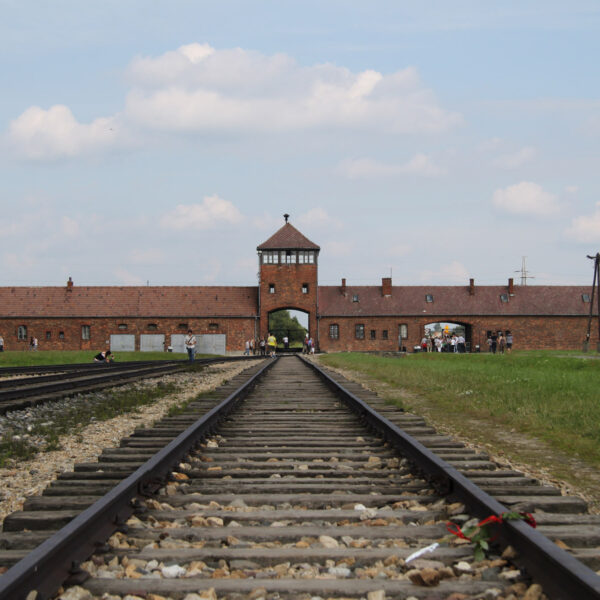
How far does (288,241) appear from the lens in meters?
58.1

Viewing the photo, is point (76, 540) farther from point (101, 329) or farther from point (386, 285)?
point (386, 285)

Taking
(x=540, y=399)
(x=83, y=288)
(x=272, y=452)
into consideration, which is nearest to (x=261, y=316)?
(x=83, y=288)

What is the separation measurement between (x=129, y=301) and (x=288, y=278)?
47.8ft

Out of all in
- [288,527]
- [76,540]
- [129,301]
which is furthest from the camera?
[129,301]

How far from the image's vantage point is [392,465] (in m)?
5.28

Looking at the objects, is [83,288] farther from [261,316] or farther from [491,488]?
[491,488]

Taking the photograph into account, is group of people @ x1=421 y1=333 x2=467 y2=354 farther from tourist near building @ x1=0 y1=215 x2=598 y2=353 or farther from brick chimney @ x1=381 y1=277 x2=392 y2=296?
brick chimney @ x1=381 y1=277 x2=392 y2=296

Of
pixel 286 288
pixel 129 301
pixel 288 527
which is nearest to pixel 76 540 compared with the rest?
pixel 288 527

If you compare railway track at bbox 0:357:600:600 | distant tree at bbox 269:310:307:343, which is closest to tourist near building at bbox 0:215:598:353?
distant tree at bbox 269:310:307:343

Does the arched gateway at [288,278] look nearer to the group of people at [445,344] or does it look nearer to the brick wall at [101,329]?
the brick wall at [101,329]

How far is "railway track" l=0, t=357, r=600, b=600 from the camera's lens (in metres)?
2.72

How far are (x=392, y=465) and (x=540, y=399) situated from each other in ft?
19.8

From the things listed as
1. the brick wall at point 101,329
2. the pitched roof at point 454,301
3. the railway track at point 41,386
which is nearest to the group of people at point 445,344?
the pitched roof at point 454,301

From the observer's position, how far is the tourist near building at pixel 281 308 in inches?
2249
